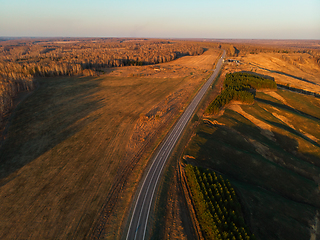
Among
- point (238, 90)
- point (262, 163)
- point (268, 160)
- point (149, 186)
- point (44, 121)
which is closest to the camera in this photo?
point (149, 186)

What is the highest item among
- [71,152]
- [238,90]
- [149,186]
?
[238,90]

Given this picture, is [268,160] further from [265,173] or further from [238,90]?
[238,90]

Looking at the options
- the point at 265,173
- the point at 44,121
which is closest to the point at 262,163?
the point at 265,173

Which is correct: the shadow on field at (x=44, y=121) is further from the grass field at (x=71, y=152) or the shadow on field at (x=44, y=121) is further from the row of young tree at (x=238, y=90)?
the row of young tree at (x=238, y=90)

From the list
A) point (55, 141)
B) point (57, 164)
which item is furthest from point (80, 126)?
point (57, 164)

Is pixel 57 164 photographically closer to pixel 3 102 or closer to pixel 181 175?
pixel 181 175

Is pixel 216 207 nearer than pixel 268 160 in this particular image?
Yes

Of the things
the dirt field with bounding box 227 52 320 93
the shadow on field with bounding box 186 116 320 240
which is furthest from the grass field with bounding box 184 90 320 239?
Result: the dirt field with bounding box 227 52 320 93
